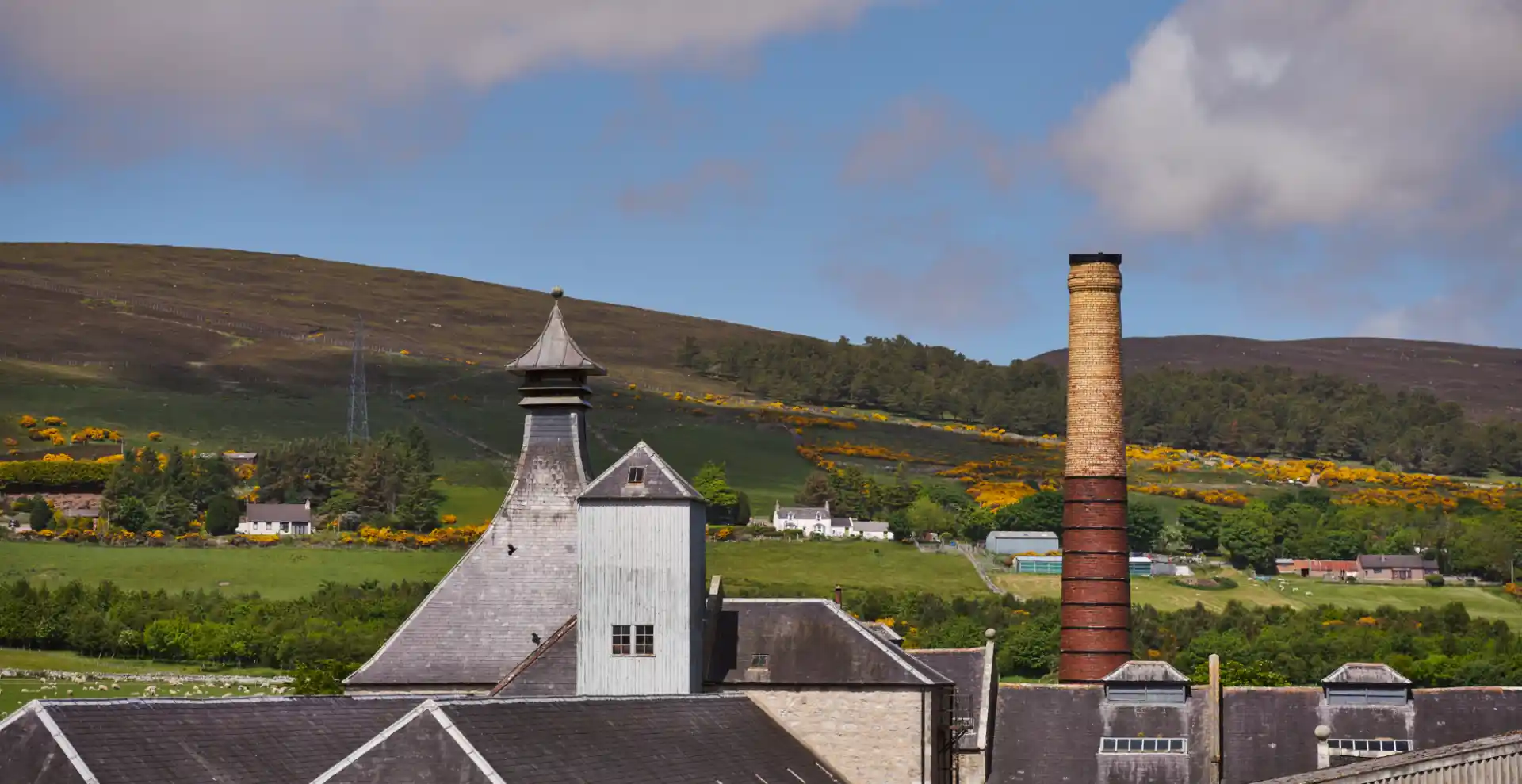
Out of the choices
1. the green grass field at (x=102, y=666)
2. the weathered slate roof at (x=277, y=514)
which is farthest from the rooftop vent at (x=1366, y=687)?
→ the weathered slate roof at (x=277, y=514)

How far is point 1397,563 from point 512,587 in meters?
142

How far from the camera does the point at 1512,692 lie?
60.7 m

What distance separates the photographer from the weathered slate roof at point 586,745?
37094mm

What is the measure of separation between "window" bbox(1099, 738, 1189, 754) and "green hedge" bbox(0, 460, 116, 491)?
13585cm

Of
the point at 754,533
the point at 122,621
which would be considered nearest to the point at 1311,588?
the point at 754,533

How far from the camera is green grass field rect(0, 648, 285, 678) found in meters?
113

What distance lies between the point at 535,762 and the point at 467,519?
134603 mm

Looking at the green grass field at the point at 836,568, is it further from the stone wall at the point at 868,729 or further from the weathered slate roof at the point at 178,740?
the weathered slate roof at the point at 178,740

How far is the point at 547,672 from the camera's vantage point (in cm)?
5091

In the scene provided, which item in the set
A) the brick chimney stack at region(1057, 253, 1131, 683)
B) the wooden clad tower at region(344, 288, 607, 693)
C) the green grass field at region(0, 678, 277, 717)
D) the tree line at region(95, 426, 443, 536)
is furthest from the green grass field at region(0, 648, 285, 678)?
the wooden clad tower at region(344, 288, 607, 693)

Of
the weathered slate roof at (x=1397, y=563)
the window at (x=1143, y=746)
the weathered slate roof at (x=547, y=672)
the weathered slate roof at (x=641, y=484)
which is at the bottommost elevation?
the window at (x=1143, y=746)

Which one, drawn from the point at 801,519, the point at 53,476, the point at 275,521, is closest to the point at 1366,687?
the point at 801,519

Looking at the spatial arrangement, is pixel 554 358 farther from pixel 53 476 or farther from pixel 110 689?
pixel 53 476

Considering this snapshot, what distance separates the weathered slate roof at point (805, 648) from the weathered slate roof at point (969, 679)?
6.75 meters
